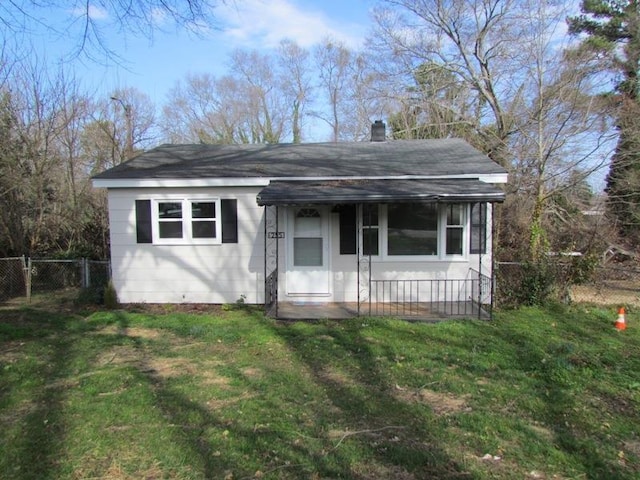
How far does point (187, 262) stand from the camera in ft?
31.0

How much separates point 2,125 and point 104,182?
5.64 m

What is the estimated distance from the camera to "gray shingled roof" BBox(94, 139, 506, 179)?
29.8 ft

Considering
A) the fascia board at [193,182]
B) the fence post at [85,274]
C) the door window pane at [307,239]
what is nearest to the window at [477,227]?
the fascia board at [193,182]

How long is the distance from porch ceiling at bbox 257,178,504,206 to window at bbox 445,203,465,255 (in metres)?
0.66

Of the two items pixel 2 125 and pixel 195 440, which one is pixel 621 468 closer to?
pixel 195 440

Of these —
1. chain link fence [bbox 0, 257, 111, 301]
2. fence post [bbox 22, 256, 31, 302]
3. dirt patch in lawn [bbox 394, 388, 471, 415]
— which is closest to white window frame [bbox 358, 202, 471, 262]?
dirt patch in lawn [bbox 394, 388, 471, 415]

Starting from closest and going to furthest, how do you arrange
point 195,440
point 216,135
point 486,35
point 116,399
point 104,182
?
1. point 195,440
2. point 116,399
3. point 104,182
4. point 486,35
5. point 216,135

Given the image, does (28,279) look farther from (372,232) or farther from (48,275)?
(372,232)

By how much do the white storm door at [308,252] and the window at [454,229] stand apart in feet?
7.99

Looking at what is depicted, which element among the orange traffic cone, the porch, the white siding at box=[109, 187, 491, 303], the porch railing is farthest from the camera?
the white siding at box=[109, 187, 491, 303]

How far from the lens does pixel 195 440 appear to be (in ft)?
12.0

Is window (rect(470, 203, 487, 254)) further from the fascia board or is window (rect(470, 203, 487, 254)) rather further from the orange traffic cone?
the orange traffic cone

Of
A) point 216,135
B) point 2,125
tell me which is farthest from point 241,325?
point 216,135

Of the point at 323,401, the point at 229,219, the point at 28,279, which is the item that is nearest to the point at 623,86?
the point at 229,219
